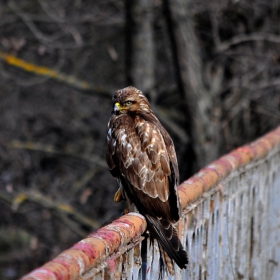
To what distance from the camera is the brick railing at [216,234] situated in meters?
2.15

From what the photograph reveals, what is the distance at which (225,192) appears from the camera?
359 centimetres

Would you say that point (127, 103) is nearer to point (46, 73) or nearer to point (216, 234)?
point (216, 234)

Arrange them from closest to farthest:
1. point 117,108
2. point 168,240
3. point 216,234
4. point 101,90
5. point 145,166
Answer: point 168,240, point 216,234, point 145,166, point 117,108, point 101,90

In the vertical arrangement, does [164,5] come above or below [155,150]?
below

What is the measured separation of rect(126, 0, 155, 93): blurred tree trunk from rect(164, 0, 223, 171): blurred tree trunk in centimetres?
30

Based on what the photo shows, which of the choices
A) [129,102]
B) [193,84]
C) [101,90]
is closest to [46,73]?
[101,90]

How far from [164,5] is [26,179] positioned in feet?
16.8

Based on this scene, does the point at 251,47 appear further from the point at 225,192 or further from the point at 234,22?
the point at 225,192

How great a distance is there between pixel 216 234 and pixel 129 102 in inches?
62.8

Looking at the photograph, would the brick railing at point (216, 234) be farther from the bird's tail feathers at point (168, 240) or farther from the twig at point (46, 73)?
the twig at point (46, 73)

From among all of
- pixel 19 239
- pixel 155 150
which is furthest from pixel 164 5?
pixel 19 239

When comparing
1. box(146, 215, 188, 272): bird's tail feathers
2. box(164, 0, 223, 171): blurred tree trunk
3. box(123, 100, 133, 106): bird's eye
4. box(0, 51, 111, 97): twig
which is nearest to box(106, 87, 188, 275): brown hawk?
box(146, 215, 188, 272): bird's tail feathers

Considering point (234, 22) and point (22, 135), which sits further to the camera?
point (22, 135)

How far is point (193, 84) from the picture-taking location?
8.09 meters
